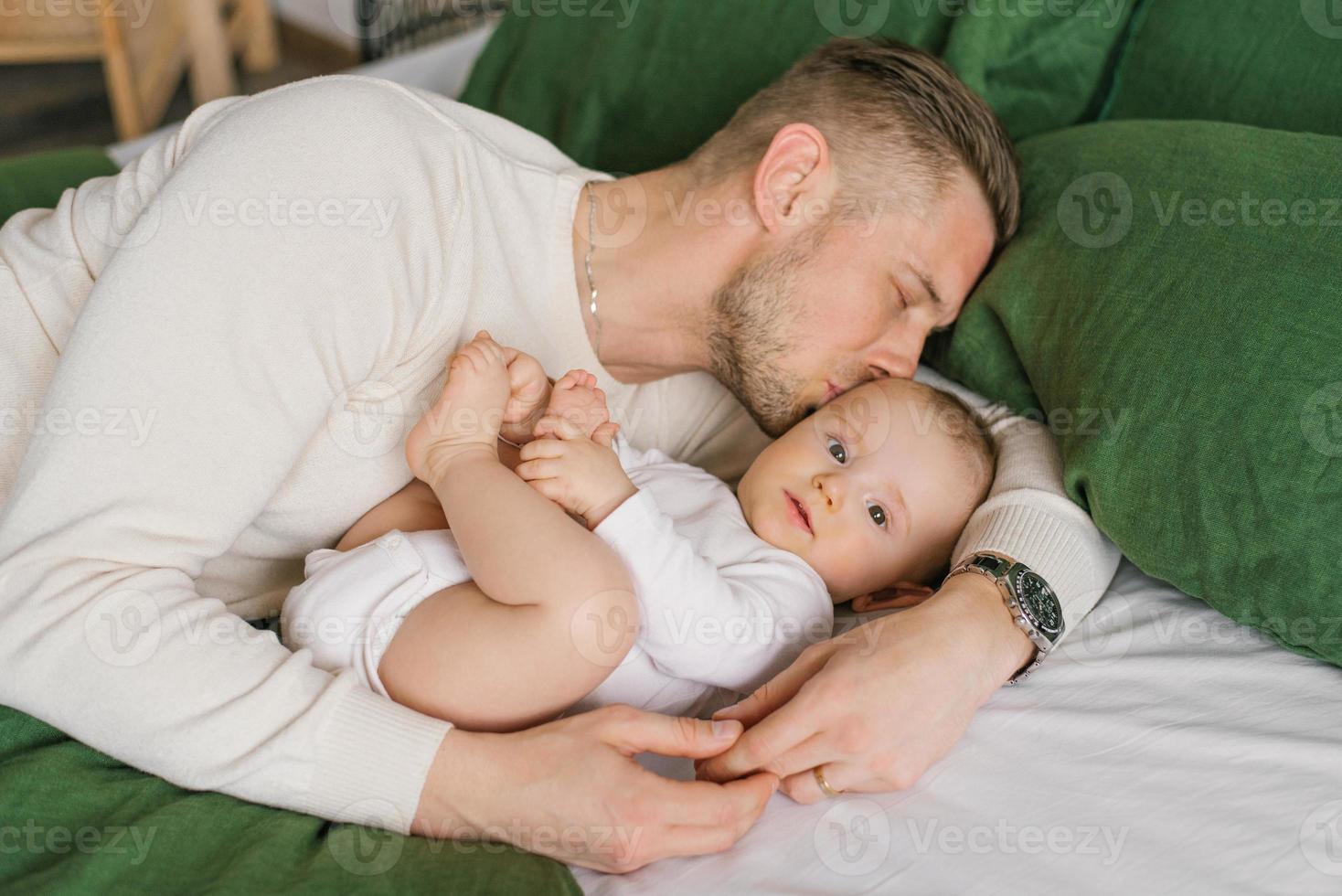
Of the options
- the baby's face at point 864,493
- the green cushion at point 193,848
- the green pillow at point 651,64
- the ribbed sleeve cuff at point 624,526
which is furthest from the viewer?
the green pillow at point 651,64

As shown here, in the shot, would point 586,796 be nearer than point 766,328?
Yes

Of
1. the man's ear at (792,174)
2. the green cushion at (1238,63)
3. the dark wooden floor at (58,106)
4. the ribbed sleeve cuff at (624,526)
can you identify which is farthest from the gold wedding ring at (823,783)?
the dark wooden floor at (58,106)

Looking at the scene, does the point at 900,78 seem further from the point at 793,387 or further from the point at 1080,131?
the point at 793,387

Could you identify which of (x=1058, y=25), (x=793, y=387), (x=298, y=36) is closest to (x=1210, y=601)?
(x=793, y=387)

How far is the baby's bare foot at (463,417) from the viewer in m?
1.14

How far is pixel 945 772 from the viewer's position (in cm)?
106

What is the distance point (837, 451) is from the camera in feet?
4.55

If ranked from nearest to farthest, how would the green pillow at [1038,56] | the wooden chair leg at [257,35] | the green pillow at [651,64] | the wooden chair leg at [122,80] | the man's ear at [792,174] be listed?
the man's ear at [792,174], the green pillow at [1038,56], the green pillow at [651,64], the wooden chair leg at [122,80], the wooden chair leg at [257,35]

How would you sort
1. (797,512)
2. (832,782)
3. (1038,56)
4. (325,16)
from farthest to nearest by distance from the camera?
(325,16) → (1038,56) → (797,512) → (832,782)

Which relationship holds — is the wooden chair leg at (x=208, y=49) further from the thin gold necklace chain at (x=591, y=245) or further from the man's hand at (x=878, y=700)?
the man's hand at (x=878, y=700)

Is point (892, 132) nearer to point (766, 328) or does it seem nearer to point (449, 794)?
point (766, 328)

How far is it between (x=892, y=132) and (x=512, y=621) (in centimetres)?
88

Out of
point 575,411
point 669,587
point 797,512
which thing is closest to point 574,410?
point 575,411

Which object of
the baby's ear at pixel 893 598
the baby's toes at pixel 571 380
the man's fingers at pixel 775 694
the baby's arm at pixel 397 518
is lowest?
the baby's ear at pixel 893 598
